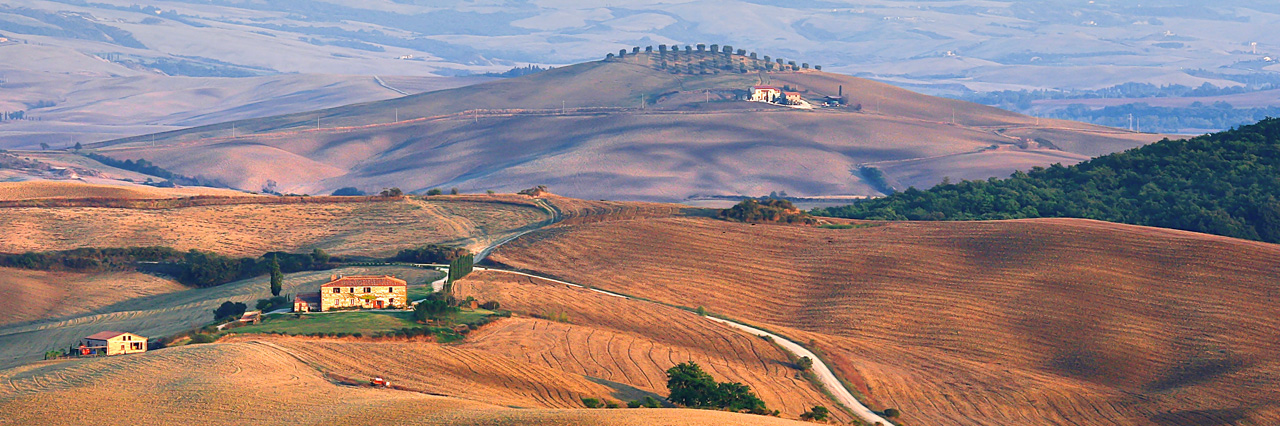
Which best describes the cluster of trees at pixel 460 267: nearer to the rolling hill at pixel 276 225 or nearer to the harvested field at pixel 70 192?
the rolling hill at pixel 276 225

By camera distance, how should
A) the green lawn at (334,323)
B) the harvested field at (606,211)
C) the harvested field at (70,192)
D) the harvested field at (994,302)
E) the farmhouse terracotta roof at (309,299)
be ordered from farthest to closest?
the harvested field at (70,192), the harvested field at (606,211), the farmhouse terracotta roof at (309,299), the harvested field at (994,302), the green lawn at (334,323)

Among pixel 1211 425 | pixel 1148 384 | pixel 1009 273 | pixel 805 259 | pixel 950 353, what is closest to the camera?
pixel 1211 425

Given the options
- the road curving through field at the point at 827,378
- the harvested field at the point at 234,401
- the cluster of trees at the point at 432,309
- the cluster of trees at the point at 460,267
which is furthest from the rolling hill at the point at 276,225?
the harvested field at the point at 234,401

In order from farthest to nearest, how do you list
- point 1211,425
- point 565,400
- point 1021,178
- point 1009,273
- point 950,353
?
point 1021,178 < point 1009,273 < point 950,353 < point 1211,425 < point 565,400

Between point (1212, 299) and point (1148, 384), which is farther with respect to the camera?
point (1212, 299)

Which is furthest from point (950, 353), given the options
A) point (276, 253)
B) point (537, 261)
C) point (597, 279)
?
point (276, 253)

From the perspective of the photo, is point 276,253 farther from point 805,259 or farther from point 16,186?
point 16,186
